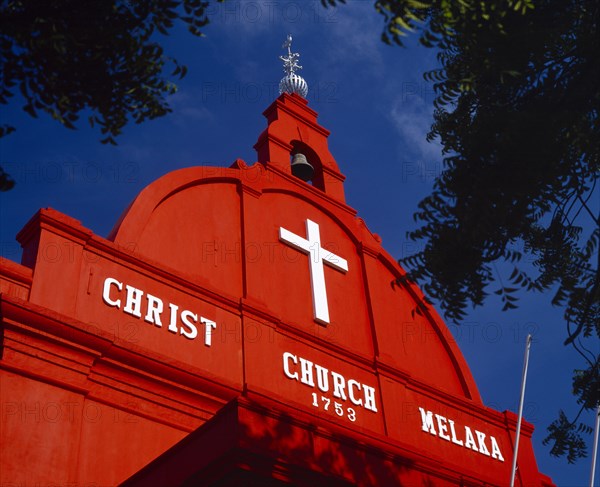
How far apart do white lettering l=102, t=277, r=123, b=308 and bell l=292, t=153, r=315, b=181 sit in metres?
6.01

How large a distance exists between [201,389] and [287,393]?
167cm

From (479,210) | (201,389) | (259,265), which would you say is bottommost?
(479,210)

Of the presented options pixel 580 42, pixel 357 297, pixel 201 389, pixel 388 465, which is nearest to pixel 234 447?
pixel 388 465

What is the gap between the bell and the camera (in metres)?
16.3

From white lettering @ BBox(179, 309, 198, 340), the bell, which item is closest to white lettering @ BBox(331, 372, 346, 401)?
white lettering @ BBox(179, 309, 198, 340)

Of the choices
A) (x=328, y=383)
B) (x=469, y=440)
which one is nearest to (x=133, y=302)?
(x=328, y=383)

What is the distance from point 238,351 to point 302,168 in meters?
5.38

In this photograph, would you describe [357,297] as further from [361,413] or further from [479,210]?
[479,210]

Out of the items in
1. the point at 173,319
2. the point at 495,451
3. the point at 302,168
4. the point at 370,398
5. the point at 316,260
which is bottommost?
the point at 495,451

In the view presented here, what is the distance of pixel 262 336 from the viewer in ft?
40.8

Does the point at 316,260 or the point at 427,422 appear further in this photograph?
the point at 316,260

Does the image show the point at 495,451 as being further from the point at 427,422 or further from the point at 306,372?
the point at 306,372

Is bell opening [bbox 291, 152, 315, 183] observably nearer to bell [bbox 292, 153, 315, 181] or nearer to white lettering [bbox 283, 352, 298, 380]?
bell [bbox 292, 153, 315, 181]

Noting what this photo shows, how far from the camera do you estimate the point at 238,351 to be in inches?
472
